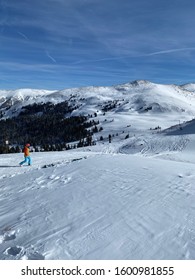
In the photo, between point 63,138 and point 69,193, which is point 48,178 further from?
point 63,138

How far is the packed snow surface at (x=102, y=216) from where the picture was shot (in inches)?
291

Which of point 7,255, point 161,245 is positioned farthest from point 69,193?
point 161,245

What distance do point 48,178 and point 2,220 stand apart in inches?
247

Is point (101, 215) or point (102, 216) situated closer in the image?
point (102, 216)

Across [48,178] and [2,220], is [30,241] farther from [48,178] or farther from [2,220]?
[48,178]

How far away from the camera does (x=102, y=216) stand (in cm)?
956

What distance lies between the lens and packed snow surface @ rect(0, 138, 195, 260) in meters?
7.39

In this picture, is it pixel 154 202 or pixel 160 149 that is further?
pixel 160 149
